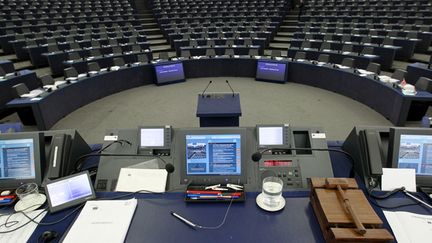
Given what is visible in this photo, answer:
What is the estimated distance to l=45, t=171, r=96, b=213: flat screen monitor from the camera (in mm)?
1669

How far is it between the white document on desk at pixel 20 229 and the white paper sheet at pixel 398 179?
214 centimetres

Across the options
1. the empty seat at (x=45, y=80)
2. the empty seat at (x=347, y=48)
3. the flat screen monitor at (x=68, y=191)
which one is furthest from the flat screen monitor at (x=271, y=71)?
the flat screen monitor at (x=68, y=191)

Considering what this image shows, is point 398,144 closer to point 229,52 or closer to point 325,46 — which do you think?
point 229,52

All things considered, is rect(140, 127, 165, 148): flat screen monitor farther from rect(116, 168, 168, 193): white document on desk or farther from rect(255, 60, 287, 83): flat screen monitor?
rect(255, 60, 287, 83): flat screen monitor

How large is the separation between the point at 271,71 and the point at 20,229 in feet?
25.1

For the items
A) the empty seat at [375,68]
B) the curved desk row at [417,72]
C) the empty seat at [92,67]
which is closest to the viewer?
the curved desk row at [417,72]

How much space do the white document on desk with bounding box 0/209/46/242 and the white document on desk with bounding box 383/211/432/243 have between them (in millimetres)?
1946

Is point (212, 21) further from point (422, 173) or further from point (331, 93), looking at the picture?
point (422, 173)

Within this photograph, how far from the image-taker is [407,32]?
9031 millimetres

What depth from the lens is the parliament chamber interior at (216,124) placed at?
1520 millimetres

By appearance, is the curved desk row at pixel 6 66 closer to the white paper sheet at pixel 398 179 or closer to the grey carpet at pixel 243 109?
the grey carpet at pixel 243 109

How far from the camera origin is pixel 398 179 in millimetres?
1806

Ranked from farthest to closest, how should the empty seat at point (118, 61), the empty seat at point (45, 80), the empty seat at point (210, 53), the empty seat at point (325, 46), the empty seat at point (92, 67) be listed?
the empty seat at point (210, 53) → the empty seat at point (325, 46) → the empty seat at point (118, 61) → the empty seat at point (92, 67) → the empty seat at point (45, 80)

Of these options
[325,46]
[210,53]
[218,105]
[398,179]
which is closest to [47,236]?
[398,179]
